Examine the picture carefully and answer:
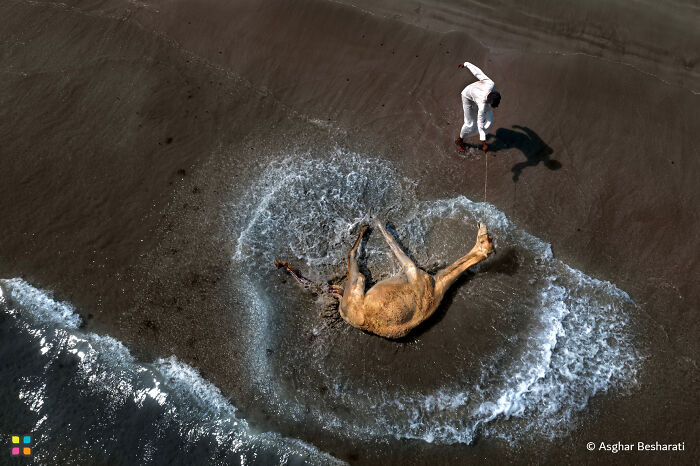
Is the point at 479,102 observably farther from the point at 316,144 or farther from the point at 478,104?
the point at 316,144

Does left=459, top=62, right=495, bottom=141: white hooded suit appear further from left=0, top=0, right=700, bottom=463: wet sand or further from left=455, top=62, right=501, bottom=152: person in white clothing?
left=0, top=0, right=700, bottom=463: wet sand

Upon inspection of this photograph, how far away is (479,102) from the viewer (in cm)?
542

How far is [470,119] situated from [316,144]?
2.42 meters

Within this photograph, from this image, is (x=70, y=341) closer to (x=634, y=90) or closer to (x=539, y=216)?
(x=539, y=216)

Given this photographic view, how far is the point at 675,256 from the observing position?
231 inches

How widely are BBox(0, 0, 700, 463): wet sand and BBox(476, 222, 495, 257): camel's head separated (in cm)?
85

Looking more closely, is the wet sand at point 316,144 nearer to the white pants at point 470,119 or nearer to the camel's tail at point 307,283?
the white pants at point 470,119

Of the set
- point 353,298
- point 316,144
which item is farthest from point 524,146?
point 353,298

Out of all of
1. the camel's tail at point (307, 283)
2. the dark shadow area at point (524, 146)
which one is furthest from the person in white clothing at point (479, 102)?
the camel's tail at point (307, 283)

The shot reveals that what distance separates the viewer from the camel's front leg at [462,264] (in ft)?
17.4

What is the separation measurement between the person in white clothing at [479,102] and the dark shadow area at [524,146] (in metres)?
0.55

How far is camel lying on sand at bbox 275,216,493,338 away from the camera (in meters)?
4.98

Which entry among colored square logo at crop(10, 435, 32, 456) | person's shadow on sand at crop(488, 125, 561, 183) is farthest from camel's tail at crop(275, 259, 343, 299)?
colored square logo at crop(10, 435, 32, 456)

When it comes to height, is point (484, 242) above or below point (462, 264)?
above
